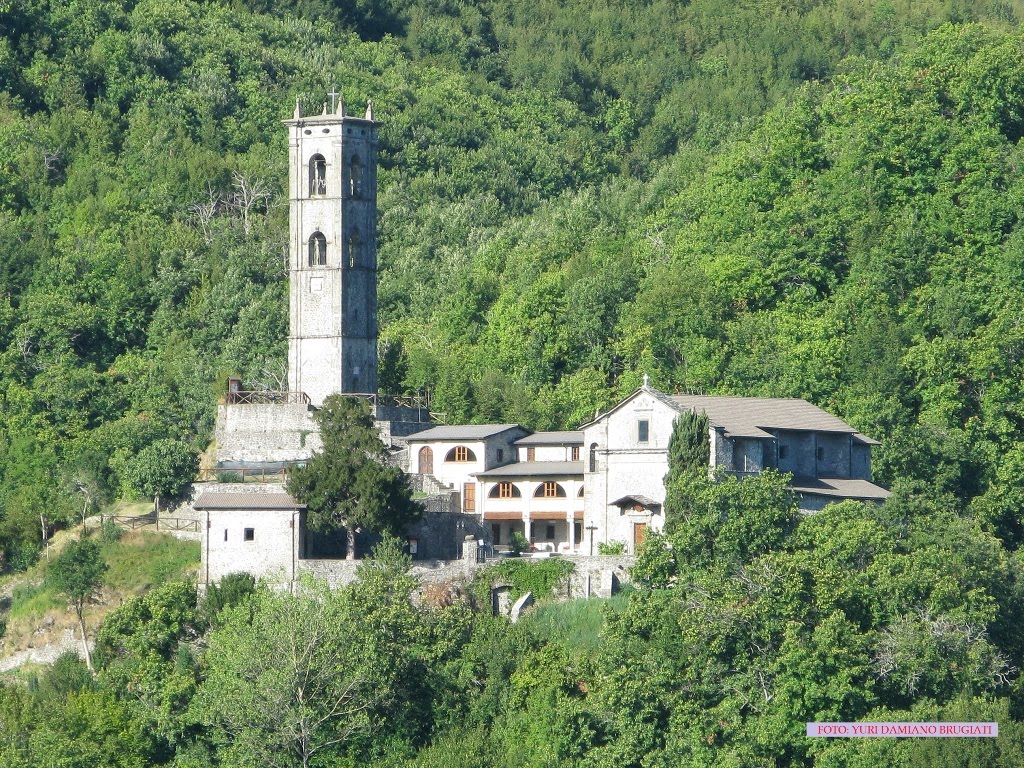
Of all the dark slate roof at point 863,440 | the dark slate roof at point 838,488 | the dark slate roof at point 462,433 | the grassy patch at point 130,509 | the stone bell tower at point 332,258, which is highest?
the stone bell tower at point 332,258

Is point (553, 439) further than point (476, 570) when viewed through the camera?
Yes

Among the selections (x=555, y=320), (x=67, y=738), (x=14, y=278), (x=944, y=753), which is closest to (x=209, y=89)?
(x=14, y=278)

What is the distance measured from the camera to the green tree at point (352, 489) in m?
75.4

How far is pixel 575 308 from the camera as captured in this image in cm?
9831

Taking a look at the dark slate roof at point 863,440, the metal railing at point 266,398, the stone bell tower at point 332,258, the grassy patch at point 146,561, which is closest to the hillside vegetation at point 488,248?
the dark slate roof at point 863,440

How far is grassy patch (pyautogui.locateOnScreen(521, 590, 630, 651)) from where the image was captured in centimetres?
7306

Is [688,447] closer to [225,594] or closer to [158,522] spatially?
[225,594]

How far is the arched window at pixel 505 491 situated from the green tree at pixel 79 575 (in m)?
12.2

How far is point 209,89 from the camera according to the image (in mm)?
122625

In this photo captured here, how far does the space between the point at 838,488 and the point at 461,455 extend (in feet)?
38.9

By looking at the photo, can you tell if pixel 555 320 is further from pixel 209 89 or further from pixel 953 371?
pixel 209 89

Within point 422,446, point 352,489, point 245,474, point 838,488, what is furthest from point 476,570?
point 245,474

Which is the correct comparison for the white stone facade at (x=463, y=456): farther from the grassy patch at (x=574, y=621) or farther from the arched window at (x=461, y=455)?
the grassy patch at (x=574, y=621)

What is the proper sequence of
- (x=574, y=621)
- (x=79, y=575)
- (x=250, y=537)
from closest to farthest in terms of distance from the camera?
(x=574, y=621) → (x=250, y=537) → (x=79, y=575)
